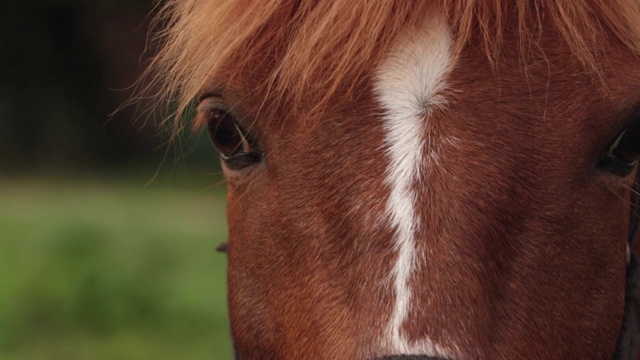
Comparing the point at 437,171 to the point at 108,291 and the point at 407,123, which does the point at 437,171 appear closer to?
the point at 407,123

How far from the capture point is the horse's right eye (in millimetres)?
2809

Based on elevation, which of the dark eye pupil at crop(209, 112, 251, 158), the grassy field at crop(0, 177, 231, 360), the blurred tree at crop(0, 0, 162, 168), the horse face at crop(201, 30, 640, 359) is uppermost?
the blurred tree at crop(0, 0, 162, 168)

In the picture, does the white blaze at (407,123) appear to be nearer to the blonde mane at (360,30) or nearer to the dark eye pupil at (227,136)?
the blonde mane at (360,30)

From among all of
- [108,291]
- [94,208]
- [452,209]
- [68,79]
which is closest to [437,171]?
[452,209]

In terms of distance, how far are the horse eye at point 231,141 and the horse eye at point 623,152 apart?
37.1 inches

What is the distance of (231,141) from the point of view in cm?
289

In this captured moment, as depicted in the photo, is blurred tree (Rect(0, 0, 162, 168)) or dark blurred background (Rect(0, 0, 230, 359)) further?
blurred tree (Rect(0, 0, 162, 168))

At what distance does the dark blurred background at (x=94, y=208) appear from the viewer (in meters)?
9.27

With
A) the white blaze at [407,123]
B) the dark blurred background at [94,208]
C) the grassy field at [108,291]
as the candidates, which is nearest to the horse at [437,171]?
the white blaze at [407,123]

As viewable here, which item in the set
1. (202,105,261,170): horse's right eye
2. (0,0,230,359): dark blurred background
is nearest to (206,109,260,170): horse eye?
(202,105,261,170): horse's right eye

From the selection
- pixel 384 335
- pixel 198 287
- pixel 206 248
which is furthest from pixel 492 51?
pixel 206 248

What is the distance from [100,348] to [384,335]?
7.16 meters

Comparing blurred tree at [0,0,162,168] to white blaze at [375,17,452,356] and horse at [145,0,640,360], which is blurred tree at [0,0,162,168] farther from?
white blaze at [375,17,452,356]

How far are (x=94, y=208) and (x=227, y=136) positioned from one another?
1354 cm
